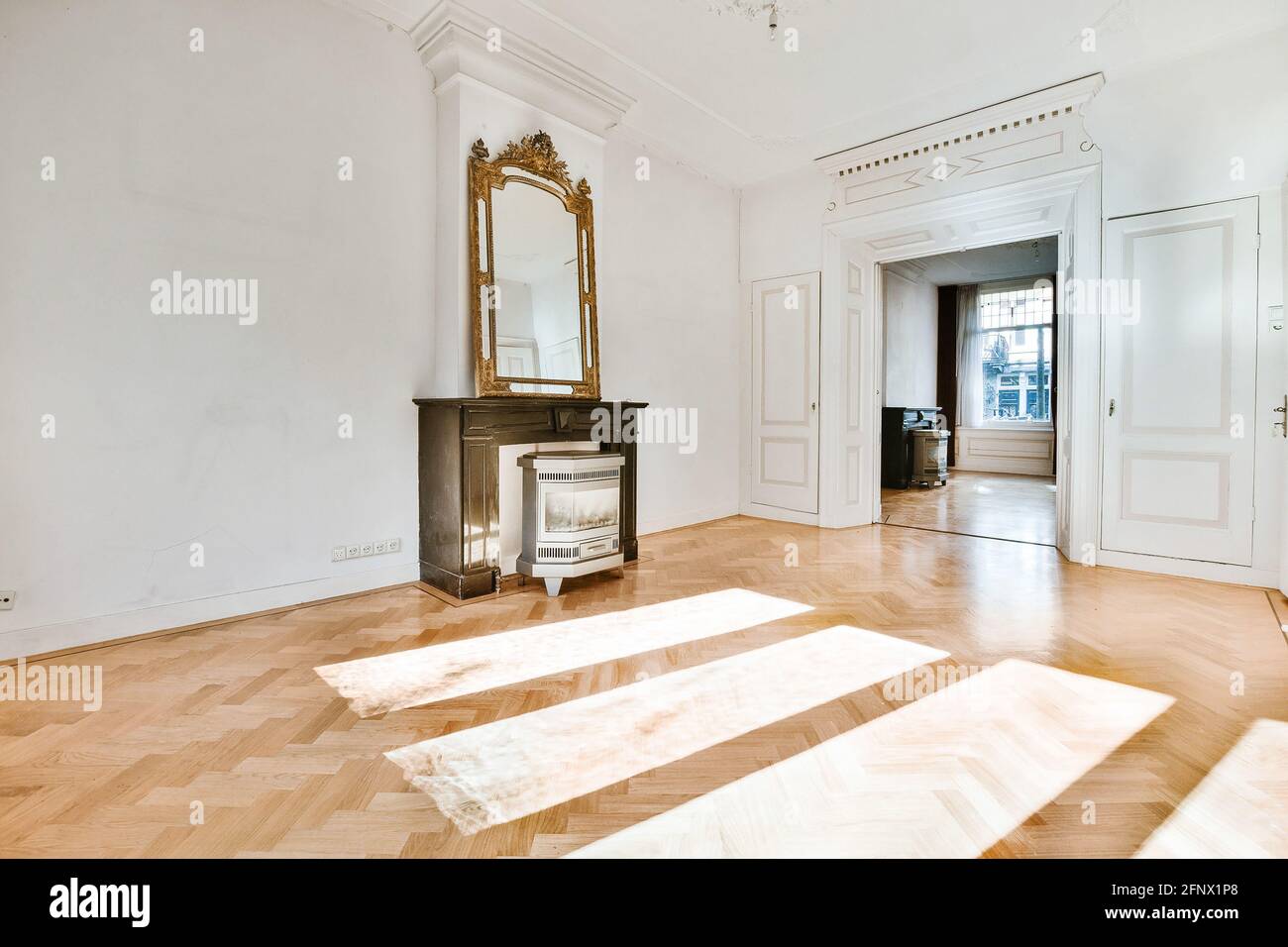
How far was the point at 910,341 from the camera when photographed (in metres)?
10.1

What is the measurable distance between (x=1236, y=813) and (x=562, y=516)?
298 cm

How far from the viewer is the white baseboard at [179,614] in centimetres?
255

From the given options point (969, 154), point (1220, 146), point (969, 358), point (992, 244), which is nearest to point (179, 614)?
point (969, 154)

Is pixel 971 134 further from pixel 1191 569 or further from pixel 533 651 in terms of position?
pixel 533 651

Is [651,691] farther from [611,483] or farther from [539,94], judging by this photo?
[539,94]

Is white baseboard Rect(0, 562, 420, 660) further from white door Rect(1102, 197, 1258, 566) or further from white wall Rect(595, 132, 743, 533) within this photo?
white door Rect(1102, 197, 1258, 566)

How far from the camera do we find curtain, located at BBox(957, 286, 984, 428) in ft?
35.8

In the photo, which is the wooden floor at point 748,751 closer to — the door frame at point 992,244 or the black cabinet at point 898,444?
the door frame at point 992,244

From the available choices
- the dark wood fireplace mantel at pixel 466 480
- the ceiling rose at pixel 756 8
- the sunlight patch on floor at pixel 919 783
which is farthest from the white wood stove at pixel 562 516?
the ceiling rose at pixel 756 8

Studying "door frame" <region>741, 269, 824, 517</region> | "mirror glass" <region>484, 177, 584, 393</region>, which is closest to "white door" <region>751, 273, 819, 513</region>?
"door frame" <region>741, 269, 824, 517</region>

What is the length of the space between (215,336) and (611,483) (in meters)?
2.20

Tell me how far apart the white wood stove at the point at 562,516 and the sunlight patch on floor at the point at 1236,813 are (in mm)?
2792

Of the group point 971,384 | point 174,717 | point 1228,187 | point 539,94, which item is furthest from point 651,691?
point 971,384
